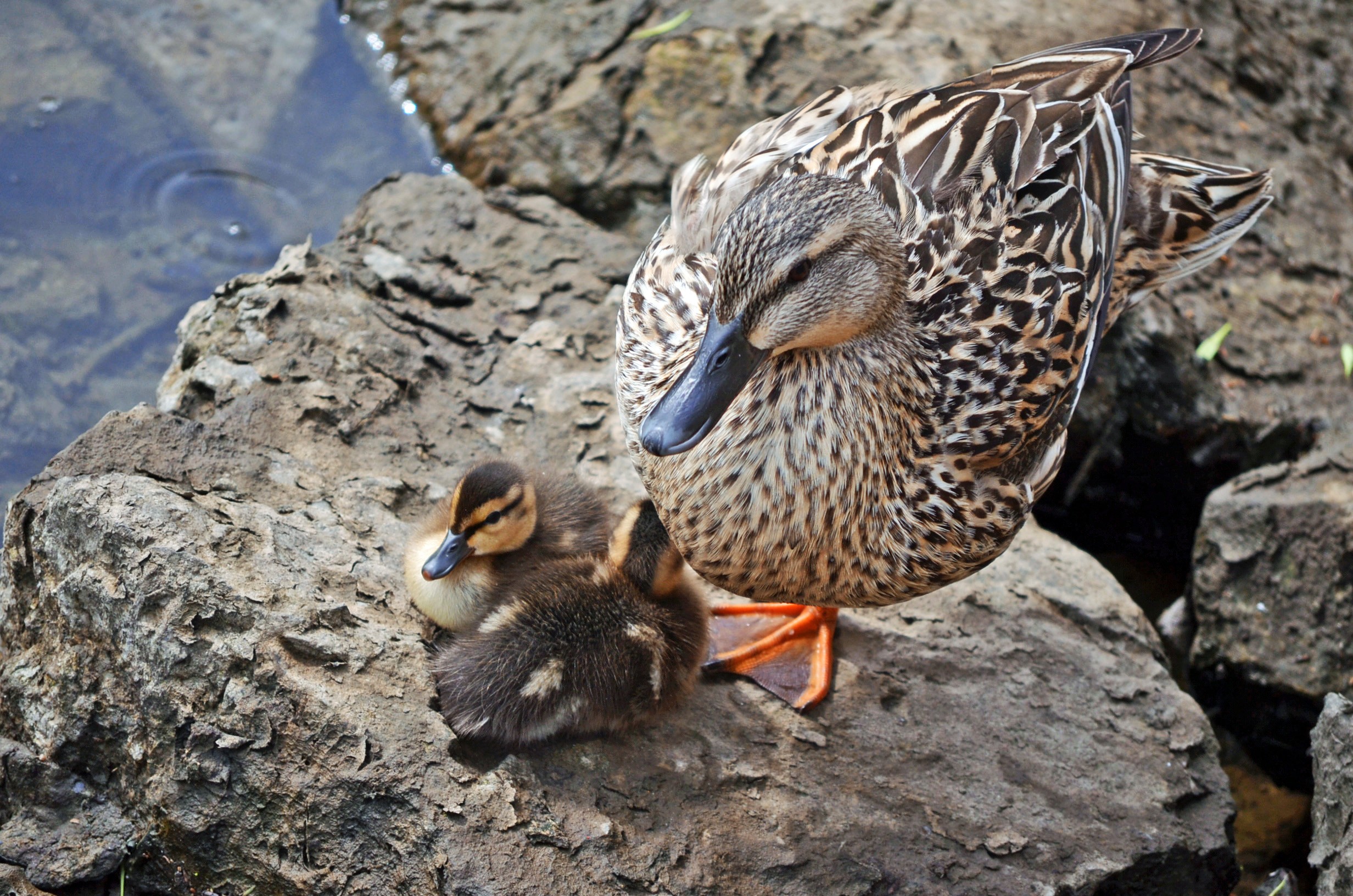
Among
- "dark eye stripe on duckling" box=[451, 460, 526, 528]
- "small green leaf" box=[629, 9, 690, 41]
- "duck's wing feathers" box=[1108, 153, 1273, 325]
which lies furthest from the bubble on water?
"duck's wing feathers" box=[1108, 153, 1273, 325]

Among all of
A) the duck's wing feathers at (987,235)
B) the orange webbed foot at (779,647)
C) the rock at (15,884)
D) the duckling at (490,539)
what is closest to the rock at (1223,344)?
the duck's wing feathers at (987,235)

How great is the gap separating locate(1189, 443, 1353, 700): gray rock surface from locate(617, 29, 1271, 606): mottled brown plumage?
1.14m

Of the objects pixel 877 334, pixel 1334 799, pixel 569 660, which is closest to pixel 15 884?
pixel 569 660

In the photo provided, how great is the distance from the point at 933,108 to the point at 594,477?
63.0 inches

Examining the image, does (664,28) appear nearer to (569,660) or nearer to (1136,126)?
(1136,126)

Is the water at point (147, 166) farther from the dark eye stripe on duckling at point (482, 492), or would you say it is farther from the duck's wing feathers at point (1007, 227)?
the duck's wing feathers at point (1007, 227)

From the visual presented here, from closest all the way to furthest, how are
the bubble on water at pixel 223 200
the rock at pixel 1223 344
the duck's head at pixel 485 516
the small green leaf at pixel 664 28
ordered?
the duck's head at pixel 485 516, the rock at pixel 1223 344, the bubble on water at pixel 223 200, the small green leaf at pixel 664 28

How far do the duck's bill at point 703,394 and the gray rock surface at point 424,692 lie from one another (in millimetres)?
965

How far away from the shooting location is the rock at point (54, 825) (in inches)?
103

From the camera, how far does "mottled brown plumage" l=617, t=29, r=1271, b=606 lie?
2.57 m

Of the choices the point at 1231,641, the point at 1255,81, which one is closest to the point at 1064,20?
the point at 1255,81

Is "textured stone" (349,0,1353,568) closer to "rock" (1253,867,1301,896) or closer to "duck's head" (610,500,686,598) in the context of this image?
"rock" (1253,867,1301,896)

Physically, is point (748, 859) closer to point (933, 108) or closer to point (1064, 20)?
point (933, 108)

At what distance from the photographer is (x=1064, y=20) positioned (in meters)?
5.39
